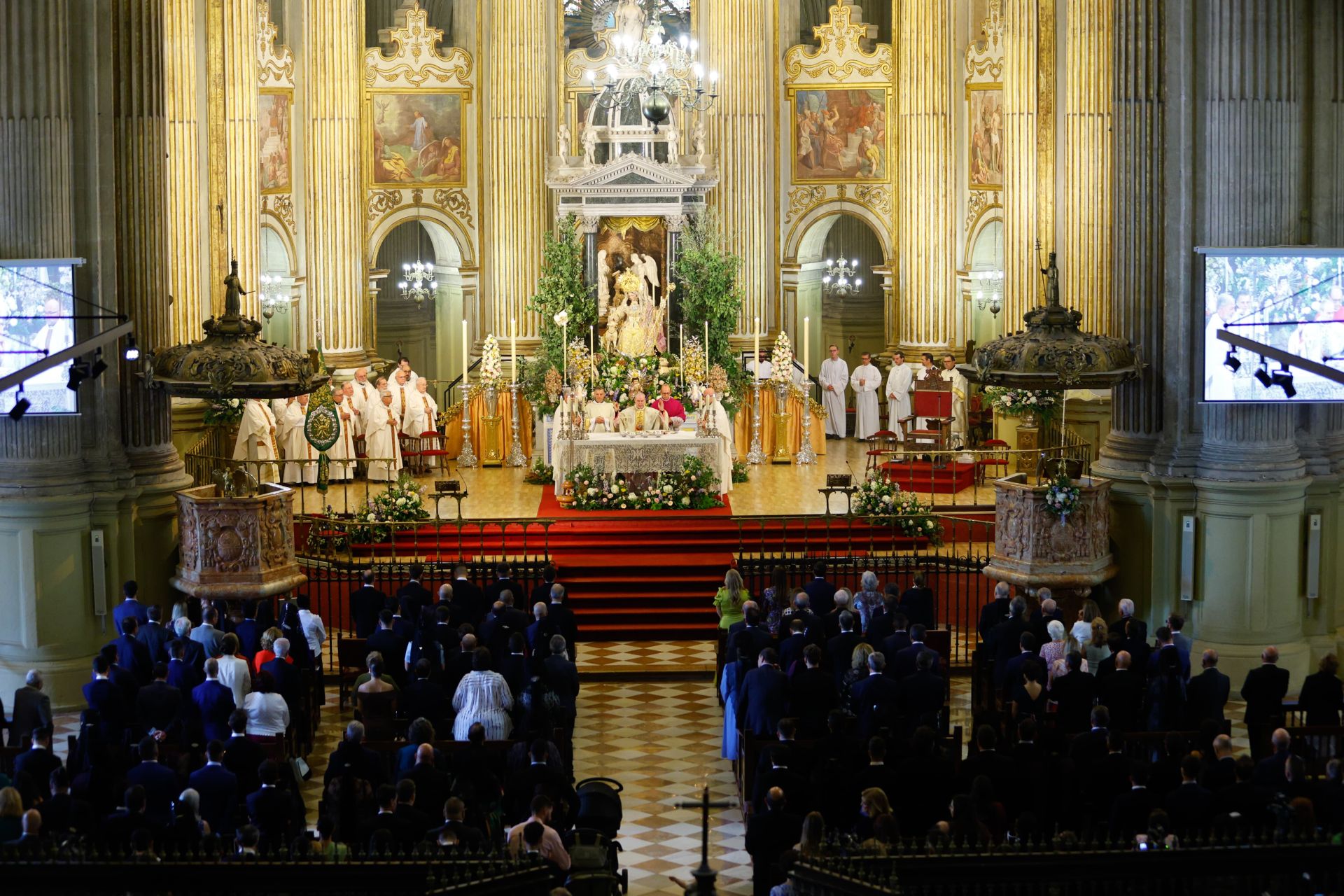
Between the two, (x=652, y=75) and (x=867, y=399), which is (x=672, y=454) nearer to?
(x=652, y=75)

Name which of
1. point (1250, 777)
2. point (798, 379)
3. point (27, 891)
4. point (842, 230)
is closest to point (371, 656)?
point (27, 891)

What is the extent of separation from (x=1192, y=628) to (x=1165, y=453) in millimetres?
1644

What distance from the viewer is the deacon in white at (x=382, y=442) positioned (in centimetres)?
2648

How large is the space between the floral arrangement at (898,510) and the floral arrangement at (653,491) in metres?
1.98

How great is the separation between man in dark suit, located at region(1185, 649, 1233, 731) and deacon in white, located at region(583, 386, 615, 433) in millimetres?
11260

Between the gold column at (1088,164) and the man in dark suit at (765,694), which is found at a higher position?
the gold column at (1088,164)

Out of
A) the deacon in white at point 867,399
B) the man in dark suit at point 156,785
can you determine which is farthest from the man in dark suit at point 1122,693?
the deacon in white at point 867,399

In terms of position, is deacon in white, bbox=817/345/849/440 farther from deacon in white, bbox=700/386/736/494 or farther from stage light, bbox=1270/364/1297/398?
stage light, bbox=1270/364/1297/398

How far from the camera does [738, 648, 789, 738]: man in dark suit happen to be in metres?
14.1

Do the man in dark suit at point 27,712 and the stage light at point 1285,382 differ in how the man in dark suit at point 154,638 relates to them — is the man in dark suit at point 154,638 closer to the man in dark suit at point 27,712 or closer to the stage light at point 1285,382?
the man in dark suit at point 27,712

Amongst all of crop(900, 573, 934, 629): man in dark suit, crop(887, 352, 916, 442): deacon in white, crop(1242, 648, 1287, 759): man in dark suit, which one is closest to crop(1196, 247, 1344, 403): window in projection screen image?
crop(900, 573, 934, 629): man in dark suit

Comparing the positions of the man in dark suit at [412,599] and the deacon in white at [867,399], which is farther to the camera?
the deacon in white at [867,399]

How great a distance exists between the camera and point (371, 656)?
14.2 metres

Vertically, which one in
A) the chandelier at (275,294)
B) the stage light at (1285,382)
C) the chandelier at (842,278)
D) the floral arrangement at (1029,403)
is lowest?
the floral arrangement at (1029,403)
